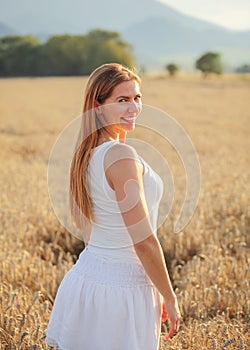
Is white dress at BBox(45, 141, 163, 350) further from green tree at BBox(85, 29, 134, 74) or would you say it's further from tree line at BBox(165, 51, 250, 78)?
tree line at BBox(165, 51, 250, 78)

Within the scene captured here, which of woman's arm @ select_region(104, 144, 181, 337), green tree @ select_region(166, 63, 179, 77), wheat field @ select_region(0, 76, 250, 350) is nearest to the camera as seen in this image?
woman's arm @ select_region(104, 144, 181, 337)

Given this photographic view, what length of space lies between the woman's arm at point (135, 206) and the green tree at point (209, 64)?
245 ft

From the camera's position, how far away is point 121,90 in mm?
1987

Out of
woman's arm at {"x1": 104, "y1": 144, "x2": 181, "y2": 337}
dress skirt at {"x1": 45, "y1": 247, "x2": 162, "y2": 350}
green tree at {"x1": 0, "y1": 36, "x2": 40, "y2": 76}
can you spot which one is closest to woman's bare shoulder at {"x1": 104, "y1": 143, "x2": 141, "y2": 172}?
woman's arm at {"x1": 104, "y1": 144, "x2": 181, "y2": 337}

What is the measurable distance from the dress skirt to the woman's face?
504mm

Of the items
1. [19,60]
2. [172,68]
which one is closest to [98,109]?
[19,60]

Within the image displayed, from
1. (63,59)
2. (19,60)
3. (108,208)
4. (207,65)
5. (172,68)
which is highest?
(207,65)

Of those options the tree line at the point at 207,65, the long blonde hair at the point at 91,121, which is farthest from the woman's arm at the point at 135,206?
the tree line at the point at 207,65

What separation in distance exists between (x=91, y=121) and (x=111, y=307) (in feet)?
2.23

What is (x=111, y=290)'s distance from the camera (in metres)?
1.98

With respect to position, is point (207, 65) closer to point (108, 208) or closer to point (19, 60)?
point (19, 60)

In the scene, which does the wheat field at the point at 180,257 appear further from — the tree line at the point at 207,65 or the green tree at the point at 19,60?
the tree line at the point at 207,65

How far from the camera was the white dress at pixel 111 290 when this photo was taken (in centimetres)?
197

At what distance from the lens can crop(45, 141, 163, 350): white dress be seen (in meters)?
1.97
